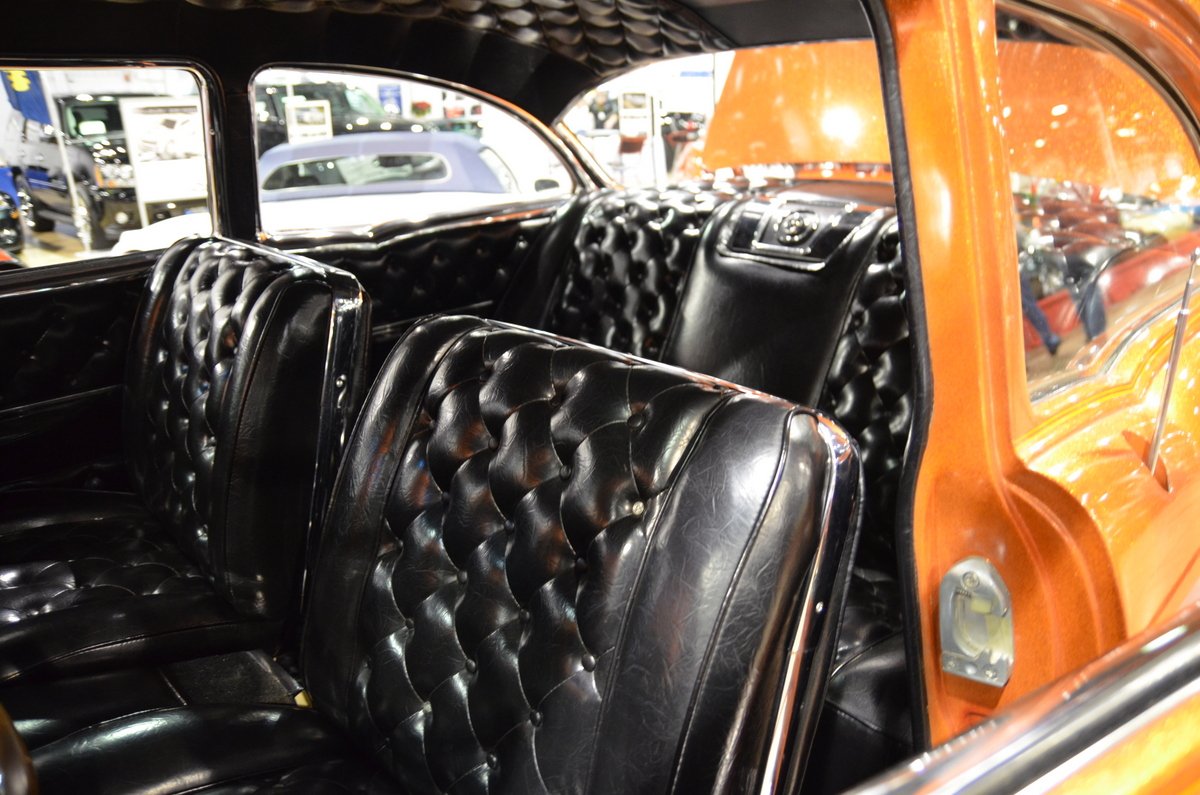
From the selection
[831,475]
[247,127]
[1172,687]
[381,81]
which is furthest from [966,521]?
[381,81]

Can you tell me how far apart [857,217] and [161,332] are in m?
1.71

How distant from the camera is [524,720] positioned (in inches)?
47.9

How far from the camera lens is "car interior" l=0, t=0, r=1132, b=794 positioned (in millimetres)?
1103

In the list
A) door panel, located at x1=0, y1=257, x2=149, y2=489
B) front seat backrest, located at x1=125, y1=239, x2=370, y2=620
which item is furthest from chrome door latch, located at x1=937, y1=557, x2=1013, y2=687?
door panel, located at x1=0, y1=257, x2=149, y2=489

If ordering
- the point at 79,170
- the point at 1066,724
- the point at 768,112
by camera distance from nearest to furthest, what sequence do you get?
the point at 1066,724, the point at 79,170, the point at 768,112

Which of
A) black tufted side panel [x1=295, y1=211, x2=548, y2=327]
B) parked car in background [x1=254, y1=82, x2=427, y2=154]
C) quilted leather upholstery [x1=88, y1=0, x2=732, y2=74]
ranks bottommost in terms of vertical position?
black tufted side panel [x1=295, y1=211, x2=548, y2=327]

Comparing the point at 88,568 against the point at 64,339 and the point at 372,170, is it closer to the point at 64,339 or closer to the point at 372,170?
the point at 64,339

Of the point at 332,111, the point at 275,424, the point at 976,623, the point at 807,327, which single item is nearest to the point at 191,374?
the point at 275,424

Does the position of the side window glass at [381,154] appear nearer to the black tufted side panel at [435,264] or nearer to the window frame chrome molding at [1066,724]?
the black tufted side panel at [435,264]

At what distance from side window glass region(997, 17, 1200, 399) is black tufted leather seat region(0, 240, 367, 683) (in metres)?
1.23

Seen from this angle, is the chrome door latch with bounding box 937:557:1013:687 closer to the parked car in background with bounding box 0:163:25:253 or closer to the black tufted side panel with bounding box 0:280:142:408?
the black tufted side panel with bounding box 0:280:142:408

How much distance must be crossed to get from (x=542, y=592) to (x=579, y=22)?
2.28 meters

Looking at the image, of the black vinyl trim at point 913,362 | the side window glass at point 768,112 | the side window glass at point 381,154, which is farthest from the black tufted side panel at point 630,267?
the black vinyl trim at point 913,362

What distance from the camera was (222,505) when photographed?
197 cm
